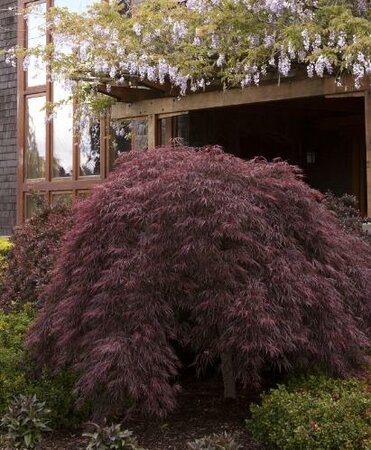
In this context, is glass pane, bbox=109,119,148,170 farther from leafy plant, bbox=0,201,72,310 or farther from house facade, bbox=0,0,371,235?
leafy plant, bbox=0,201,72,310

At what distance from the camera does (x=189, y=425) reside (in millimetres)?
5328

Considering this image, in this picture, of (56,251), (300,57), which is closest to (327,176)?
(300,57)

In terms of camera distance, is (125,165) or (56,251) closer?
(125,165)

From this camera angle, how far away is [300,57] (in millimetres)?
7738

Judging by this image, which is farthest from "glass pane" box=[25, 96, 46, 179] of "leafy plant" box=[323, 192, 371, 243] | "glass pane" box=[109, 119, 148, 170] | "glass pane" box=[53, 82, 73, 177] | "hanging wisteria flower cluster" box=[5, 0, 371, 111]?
"leafy plant" box=[323, 192, 371, 243]

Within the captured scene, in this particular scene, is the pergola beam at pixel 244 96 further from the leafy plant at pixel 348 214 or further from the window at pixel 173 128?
the leafy plant at pixel 348 214

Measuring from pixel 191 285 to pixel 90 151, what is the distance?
26.8ft

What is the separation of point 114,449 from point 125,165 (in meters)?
2.05

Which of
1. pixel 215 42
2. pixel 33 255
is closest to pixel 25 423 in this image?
pixel 33 255

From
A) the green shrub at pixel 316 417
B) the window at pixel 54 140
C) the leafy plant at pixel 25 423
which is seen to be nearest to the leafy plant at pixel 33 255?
the leafy plant at pixel 25 423

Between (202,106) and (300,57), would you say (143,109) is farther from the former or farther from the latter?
(300,57)

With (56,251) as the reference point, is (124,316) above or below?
below

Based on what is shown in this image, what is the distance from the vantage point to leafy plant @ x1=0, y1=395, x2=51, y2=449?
475 cm

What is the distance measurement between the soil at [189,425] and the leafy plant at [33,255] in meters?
1.87
